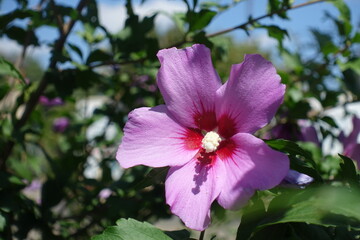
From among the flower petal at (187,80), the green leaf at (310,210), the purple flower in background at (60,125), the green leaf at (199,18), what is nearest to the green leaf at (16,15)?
the green leaf at (199,18)

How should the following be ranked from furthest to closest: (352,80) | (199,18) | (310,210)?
(352,80) < (199,18) < (310,210)

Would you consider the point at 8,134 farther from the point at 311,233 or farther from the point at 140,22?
the point at 311,233

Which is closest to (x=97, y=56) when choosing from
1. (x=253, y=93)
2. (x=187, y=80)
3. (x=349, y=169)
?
(x=187, y=80)

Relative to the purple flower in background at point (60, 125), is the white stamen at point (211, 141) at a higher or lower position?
higher

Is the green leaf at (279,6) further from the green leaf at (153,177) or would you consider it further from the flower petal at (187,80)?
the green leaf at (153,177)

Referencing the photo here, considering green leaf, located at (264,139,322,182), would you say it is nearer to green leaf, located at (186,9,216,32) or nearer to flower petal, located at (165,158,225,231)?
flower petal, located at (165,158,225,231)

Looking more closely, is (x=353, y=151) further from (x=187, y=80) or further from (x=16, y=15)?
(x=16, y=15)
